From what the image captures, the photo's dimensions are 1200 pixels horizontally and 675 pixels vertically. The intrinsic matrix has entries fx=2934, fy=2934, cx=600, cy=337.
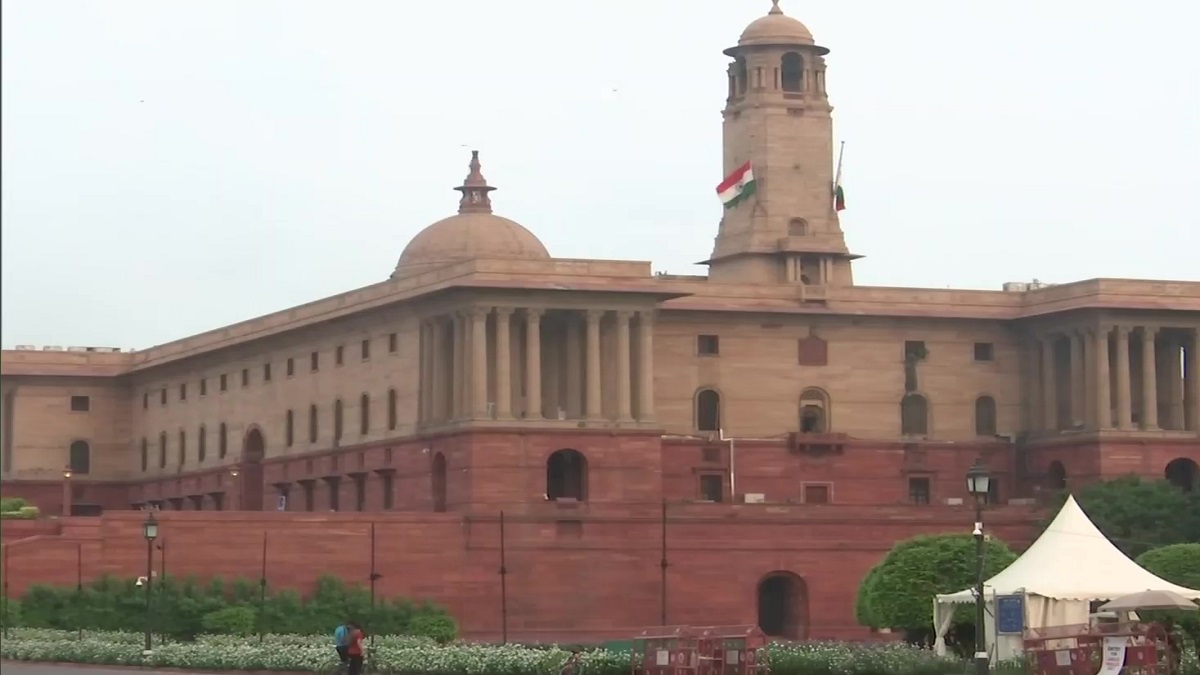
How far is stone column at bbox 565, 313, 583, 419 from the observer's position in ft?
318

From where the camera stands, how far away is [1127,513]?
9594 cm

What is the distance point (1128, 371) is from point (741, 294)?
1378cm

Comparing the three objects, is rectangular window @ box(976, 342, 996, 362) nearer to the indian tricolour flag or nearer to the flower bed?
the indian tricolour flag

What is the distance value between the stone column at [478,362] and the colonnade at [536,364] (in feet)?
0.11

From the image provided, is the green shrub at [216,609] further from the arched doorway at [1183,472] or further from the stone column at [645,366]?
the arched doorway at [1183,472]

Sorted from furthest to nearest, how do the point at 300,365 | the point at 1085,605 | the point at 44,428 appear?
1. the point at 44,428
2. the point at 300,365
3. the point at 1085,605

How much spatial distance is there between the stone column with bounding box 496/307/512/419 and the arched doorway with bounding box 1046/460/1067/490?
20.9 m

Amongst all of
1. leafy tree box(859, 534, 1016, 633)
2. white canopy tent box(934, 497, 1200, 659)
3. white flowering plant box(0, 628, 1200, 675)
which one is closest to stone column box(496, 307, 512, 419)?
leafy tree box(859, 534, 1016, 633)

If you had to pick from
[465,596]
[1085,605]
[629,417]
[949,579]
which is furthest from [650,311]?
[1085,605]

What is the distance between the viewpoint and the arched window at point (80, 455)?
127 meters

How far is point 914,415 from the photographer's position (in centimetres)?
10538

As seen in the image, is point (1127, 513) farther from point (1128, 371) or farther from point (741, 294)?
point (741, 294)

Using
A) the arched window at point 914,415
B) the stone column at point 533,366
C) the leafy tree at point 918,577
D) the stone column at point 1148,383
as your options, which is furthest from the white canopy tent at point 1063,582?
the arched window at point 914,415

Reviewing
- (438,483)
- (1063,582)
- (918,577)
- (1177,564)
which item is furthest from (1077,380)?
(1063,582)
